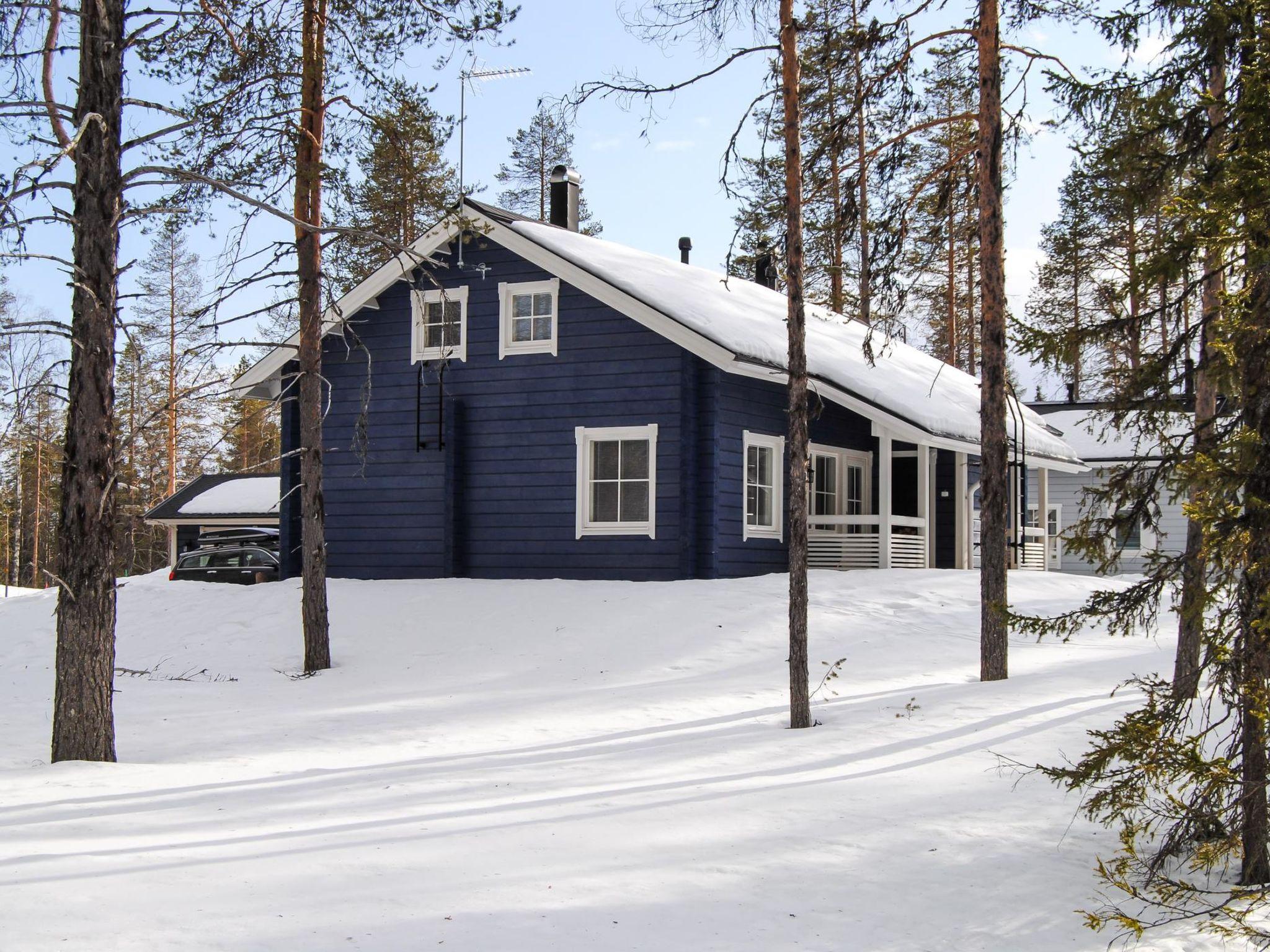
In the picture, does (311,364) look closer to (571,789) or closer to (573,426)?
(573,426)

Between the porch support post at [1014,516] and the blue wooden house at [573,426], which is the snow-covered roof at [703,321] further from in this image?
the porch support post at [1014,516]

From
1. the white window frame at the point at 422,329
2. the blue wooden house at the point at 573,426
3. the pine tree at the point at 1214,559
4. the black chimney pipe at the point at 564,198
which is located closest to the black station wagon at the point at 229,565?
the blue wooden house at the point at 573,426

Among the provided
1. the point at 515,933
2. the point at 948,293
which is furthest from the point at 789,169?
the point at 948,293

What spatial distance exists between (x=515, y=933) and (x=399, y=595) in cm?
1290

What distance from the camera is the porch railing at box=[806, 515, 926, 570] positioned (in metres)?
20.5

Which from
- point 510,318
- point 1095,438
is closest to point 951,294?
point 1095,438

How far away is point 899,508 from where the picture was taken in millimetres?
23562

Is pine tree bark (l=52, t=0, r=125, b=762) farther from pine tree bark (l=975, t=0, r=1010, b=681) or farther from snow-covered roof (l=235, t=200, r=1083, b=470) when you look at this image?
pine tree bark (l=975, t=0, r=1010, b=681)

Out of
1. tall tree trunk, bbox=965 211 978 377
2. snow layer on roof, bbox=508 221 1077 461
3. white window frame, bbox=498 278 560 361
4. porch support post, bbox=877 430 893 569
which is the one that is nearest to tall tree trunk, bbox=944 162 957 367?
tall tree trunk, bbox=965 211 978 377

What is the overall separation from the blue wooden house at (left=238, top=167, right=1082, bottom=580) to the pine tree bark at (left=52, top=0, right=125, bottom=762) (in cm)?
755

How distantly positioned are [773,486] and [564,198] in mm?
7476

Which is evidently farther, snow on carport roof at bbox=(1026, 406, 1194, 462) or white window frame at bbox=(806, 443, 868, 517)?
snow on carport roof at bbox=(1026, 406, 1194, 462)

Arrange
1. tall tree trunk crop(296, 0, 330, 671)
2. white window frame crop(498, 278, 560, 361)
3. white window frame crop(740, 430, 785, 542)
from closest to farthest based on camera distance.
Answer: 1. tall tree trunk crop(296, 0, 330, 671)
2. white window frame crop(740, 430, 785, 542)
3. white window frame crop(498, 278, 560, 361)

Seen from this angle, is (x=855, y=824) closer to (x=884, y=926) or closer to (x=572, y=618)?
(x=884, y=926)
